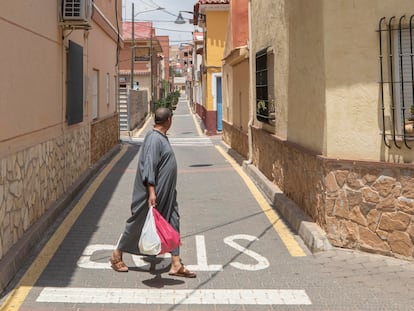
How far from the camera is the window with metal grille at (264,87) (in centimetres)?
1041

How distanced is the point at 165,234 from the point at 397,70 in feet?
10.5

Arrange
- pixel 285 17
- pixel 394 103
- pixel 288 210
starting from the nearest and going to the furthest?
pixel 394 103
pixel 288 210
pixel 285 17

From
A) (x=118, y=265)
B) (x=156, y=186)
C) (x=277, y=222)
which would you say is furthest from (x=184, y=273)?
(x=277, y=222)

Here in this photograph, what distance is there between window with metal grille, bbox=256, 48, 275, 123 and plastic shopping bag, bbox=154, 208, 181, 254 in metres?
5.53

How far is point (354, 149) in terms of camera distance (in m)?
5.85

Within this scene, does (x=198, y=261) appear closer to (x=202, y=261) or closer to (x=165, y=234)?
(x=202, y=261)

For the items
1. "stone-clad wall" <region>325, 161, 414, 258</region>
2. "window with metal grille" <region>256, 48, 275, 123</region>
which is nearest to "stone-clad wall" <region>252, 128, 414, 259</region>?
"stone-clad wall" <region>325, 161, 414, 258</region>

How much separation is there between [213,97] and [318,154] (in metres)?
21.0

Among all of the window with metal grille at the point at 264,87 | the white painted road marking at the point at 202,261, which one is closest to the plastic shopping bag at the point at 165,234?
the white painted road marking at the point at 202,261

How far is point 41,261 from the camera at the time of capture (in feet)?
18.3

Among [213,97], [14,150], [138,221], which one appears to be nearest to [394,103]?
[138,221]

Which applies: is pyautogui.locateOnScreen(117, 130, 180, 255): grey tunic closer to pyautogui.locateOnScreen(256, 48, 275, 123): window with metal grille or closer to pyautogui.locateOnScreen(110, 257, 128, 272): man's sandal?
pyautogui.locateOnScreen(110, 257, 128, 272): man's sandal

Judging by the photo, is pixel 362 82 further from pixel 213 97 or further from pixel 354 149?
pixel 213 97

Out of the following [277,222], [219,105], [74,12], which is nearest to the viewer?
[277,222]
